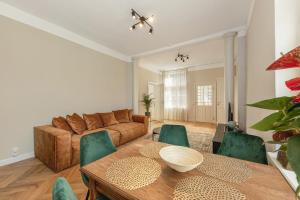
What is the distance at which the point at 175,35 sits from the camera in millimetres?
3482

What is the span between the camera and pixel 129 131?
348 centimetres

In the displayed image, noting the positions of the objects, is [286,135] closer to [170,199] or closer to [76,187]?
[170,199]

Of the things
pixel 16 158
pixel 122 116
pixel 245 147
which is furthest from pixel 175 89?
pixel 16 158

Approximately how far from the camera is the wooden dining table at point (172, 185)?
0.74 metres

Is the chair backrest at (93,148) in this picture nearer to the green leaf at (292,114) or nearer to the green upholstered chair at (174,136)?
the green upholstered chair at (174,136)

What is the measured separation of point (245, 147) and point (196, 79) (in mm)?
5595

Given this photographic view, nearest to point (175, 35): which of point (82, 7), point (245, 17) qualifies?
point (245, 17)

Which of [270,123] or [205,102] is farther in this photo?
[205,102]

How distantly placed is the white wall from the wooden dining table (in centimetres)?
73

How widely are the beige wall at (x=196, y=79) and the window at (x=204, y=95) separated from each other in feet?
0.76

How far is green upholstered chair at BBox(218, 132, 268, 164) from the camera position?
1312 mm

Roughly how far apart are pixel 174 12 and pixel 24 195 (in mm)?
3578

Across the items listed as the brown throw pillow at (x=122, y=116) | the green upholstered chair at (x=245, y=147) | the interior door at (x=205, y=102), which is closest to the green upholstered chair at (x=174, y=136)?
the green upholstered chair at (x=245, y=147)

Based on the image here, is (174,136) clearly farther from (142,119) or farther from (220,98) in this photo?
(220,98)
